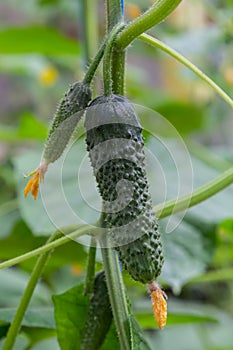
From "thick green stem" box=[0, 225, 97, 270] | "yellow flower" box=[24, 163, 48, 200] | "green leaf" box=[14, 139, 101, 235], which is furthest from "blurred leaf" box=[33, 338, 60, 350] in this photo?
"yellow flower" box=[24, 163, 48, 200]

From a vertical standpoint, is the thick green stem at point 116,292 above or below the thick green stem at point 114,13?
below

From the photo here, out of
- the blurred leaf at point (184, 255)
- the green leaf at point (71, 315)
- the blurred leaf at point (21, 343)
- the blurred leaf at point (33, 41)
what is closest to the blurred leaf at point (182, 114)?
the blurred leaf at point (33, 41)

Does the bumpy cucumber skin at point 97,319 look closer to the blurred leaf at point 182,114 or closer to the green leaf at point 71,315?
the green leaf at point 71,315

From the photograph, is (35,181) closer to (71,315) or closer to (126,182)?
(126,182)

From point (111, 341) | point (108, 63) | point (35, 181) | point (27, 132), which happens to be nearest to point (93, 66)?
point (108, 63)

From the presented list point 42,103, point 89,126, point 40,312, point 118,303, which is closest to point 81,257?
point 40,312

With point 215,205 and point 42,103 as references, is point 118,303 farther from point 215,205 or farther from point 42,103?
point 42,103

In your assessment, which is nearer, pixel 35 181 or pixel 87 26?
pixel 35 181
